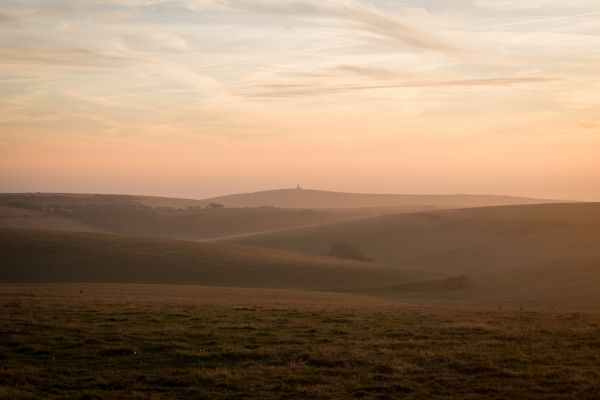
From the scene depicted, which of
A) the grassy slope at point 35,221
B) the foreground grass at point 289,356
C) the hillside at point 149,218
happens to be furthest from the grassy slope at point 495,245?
the hillside at point 149,218

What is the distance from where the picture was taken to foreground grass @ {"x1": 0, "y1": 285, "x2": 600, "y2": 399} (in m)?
12.4

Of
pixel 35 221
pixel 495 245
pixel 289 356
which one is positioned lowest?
pixel 289 356

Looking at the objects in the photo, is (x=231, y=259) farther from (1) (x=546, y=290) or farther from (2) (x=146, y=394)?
(2) (x=146, y=394)

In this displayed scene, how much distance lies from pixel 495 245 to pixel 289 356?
85831mm

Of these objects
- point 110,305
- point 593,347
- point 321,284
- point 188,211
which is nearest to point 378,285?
point 321,284

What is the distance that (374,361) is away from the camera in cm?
1439

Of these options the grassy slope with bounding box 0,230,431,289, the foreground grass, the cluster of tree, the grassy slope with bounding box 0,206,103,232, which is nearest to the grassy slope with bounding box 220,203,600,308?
the cluster of tree

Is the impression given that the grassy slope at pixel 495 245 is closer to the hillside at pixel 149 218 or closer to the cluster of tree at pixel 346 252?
the cluster of tree at pixel 346 252

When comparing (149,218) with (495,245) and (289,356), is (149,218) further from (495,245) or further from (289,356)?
(289,356)

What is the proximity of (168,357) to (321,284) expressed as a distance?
46.1 meters

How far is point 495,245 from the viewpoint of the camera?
315 ft

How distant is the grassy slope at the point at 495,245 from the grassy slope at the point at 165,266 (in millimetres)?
7430

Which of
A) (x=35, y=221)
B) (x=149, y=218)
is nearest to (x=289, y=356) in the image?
(x=35, y=221)

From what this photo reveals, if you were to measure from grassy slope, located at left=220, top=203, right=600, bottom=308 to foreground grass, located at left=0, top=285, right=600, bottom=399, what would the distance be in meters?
29.2
